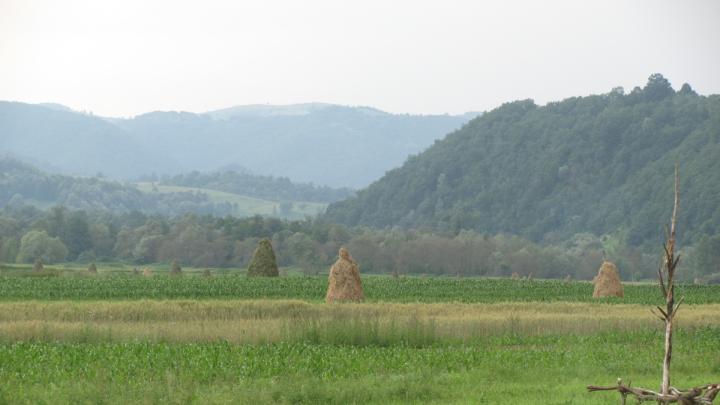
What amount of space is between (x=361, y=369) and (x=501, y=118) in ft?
513

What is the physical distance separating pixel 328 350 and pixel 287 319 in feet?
31.8

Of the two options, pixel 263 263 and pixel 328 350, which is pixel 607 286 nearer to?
pixel 263 263

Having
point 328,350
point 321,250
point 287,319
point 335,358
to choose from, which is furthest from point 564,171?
point 335,358

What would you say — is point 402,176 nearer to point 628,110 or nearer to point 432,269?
point 628,110

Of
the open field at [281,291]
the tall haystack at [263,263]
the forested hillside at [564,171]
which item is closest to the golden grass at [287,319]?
the open field at [281,291]

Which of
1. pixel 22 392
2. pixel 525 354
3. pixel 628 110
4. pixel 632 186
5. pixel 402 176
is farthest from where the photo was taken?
pixel 402 176

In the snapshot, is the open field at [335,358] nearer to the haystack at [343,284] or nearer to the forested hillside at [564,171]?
the haystack at [343,284]

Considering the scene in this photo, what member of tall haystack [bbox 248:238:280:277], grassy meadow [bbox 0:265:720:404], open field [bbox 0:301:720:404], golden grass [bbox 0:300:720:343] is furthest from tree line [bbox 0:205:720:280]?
open field [bbox 0:301:720:404]

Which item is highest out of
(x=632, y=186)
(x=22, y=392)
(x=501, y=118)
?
(x=501, y=118)

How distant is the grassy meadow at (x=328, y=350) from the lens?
17.7m

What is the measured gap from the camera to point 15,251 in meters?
109

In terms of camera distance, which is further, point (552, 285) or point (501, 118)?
point (501, 118)

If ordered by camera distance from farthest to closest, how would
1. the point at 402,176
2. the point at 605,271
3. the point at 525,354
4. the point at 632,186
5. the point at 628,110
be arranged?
1. the point at 402,176
2. the point at 628,110
3. the point at 632,186
4. the point at 605,271
5. the point at 525,354

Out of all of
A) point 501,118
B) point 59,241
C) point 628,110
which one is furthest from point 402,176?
point 59,241
